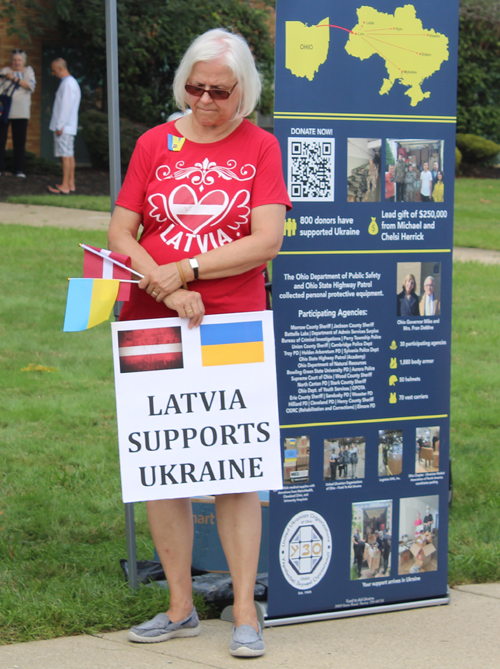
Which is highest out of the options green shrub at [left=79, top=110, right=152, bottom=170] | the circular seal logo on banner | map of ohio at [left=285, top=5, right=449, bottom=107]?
green shrub at [left=79, top=110, right=152, bottom=170]

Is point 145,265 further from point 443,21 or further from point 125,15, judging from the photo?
point 125,15

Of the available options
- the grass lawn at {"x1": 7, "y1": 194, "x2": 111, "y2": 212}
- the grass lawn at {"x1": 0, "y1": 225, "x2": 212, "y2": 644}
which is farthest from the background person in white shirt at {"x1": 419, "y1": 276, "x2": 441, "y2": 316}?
the grass lawn at {"x1": 7, "y1": 194, "x2": 111, "y2": 212}

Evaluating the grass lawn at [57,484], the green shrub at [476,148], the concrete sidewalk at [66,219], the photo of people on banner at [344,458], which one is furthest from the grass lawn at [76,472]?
the green shrub at [476,148]

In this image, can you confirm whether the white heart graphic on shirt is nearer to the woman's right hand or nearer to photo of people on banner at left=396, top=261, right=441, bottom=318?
the woman's right hand

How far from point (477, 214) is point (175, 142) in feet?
43.0

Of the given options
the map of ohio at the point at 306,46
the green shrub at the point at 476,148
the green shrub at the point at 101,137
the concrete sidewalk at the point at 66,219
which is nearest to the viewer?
the map of ohio at the point at 306,46

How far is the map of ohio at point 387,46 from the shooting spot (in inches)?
118

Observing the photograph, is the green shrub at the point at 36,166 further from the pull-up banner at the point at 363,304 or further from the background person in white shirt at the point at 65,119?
the pull-up banner at the point at 363,304

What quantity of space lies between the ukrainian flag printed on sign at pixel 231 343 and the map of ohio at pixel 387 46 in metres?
0.96

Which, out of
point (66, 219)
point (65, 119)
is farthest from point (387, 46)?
point (65, 119)

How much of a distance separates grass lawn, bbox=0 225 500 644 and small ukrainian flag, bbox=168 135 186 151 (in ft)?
5.71

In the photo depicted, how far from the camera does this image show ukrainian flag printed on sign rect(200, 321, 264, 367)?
2885mm

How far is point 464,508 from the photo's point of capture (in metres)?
4.42

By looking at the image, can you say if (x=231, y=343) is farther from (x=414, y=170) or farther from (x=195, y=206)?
(x=414, y=170)
